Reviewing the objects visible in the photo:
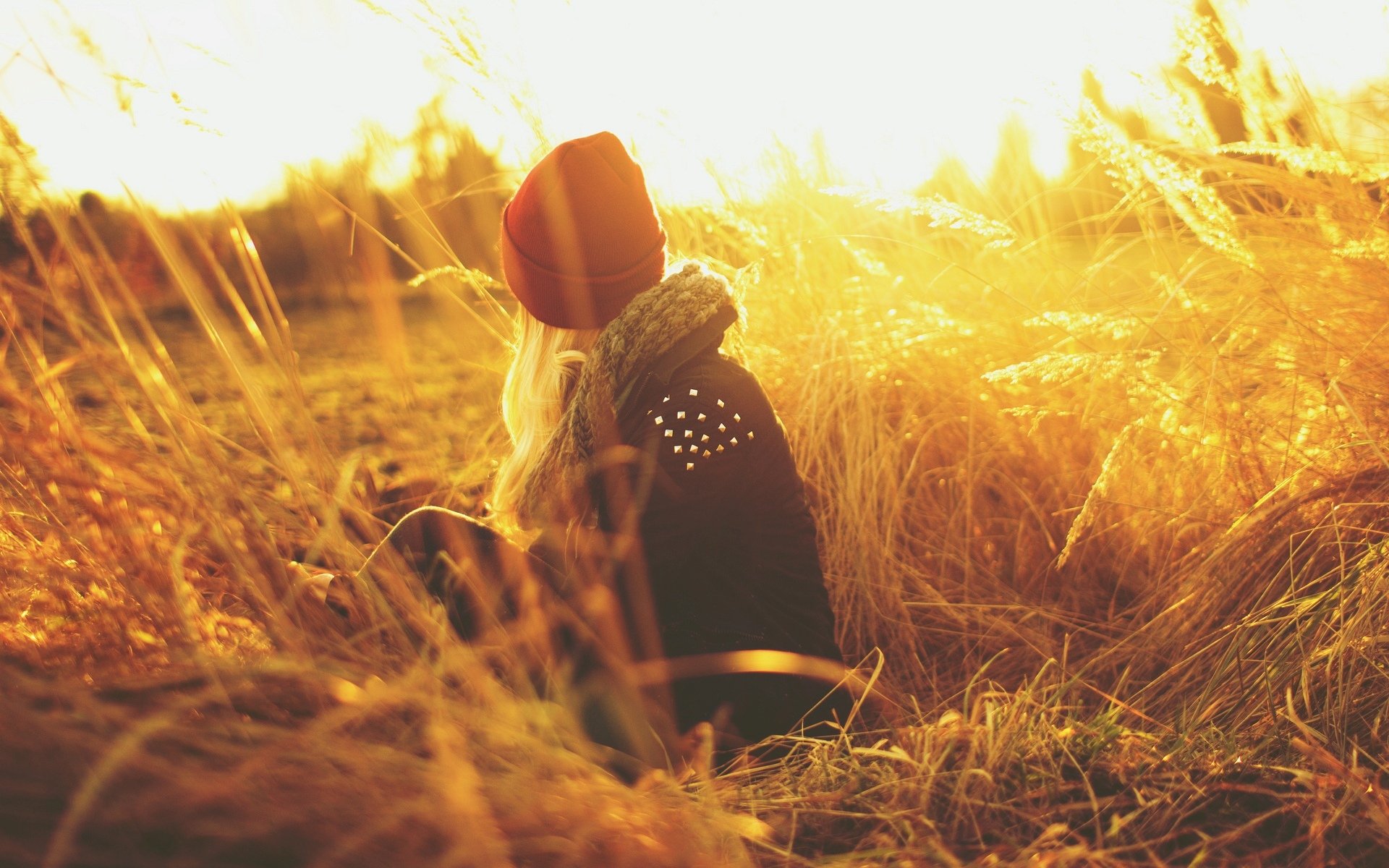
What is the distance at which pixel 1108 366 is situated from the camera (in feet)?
5.24

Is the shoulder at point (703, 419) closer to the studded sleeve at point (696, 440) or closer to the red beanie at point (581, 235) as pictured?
the studded sleeve at point (696, 440)

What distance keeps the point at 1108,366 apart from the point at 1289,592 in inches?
18.9

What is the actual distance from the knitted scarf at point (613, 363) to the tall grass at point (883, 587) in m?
0.31

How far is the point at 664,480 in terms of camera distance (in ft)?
4.67

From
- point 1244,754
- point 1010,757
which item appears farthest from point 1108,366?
point 1010,757

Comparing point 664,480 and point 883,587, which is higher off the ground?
point 664,480

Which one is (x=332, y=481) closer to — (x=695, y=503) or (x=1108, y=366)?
(x=695, y=503)

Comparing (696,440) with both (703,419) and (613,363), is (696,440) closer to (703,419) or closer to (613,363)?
(703,419)

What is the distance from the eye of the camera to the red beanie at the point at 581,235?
1.65 meters

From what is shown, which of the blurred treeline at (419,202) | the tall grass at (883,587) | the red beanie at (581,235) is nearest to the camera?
the tall grass at (883,587)

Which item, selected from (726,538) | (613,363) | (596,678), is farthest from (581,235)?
(596,678)

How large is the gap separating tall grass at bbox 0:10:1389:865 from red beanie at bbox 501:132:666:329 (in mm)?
Result: 452

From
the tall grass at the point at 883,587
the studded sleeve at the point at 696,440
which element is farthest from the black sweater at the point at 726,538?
the tall grass at the point at 883,587

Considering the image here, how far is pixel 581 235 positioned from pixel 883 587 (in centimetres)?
89
